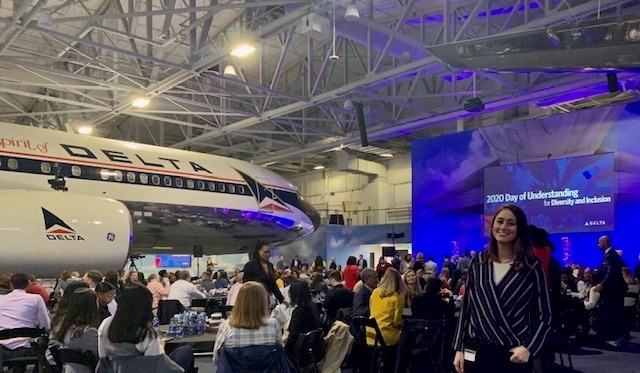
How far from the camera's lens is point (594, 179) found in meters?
16.0

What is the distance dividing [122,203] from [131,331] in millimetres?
9206

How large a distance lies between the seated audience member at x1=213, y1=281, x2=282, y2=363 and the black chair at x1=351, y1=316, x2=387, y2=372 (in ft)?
6.33

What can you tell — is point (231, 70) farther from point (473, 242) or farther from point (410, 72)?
point (473, 242)

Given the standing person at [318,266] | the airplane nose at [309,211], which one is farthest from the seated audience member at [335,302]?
the airplane nose at [309,211]

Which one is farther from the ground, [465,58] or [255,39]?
[255,39]

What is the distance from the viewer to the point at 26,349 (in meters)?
5.22

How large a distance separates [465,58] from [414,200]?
1397cm

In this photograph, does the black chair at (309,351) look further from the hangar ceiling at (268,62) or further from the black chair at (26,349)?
the hangar ceiling at (268,62)

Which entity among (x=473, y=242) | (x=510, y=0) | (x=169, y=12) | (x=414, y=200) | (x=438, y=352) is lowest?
(x=438, y=352)

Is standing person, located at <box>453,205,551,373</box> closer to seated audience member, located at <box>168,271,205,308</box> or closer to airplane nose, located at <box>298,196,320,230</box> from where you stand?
seated audience member, located at <box>168,271,205,308</box>

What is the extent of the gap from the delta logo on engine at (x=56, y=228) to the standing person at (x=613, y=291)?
26.7 feet

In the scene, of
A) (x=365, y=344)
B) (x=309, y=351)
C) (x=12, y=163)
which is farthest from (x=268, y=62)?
(x=309, y=351)

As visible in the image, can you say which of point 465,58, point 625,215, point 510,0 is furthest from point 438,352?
point 510,0

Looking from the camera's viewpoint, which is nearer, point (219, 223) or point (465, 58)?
point (465, 58)
